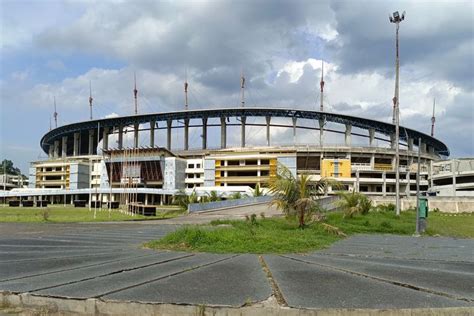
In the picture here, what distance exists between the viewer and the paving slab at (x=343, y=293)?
21.4 ft

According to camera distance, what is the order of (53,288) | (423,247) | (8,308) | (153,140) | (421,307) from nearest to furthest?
(421,307)
(8,308)
(53,288)
(423,247)
(153,140)

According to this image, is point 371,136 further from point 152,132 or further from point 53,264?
point 53,264

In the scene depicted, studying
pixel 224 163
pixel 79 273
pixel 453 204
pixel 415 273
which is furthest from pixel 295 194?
pixel 224 163

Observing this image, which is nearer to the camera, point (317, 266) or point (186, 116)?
point (317, 266)

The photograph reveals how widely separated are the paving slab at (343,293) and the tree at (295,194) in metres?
9.76

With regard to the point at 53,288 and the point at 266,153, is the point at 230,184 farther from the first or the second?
the point at 53,288

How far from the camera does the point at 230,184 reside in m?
95.9

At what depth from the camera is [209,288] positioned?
746 cm

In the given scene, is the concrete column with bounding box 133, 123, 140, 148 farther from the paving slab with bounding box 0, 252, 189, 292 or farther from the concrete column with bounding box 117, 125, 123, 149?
the paving slab with bounding box 0, 252, 189, 292

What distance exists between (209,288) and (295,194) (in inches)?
471

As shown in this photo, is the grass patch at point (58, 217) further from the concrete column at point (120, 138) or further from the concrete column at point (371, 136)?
the concrete column at point (371, 136)

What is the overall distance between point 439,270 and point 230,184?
283 feet

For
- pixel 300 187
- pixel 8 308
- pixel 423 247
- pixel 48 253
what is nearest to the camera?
pixel 8 308

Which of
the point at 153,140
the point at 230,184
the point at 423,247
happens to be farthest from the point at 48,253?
the point at 153,140
